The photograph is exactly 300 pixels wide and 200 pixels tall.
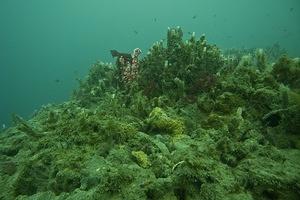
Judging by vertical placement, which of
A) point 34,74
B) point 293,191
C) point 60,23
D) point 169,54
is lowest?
point 293,191

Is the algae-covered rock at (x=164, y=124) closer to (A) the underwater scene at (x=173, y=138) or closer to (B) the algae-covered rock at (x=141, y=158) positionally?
(A) the underwater scene at (x=173, y=138)

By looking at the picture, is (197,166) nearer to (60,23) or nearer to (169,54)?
(169,54)

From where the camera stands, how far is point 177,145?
14.9ft

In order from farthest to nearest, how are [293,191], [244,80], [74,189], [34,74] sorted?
[34,74] < [244,80] < [74,189] < [293,191]

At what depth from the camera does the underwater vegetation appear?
3.63 m

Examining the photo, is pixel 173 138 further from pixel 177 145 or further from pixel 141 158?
pixel 141 158

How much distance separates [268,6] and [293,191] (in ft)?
471

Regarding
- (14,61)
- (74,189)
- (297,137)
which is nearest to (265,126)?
(297,137)

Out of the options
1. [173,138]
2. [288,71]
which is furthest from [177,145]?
[288,71]

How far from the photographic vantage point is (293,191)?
11.7ft

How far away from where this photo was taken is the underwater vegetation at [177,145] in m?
3.63

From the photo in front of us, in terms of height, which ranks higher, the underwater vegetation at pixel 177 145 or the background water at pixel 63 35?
the background water at pixel 63 35

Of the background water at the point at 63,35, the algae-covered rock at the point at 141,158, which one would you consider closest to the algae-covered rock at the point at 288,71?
the algae-covered rock at the point at 141,158

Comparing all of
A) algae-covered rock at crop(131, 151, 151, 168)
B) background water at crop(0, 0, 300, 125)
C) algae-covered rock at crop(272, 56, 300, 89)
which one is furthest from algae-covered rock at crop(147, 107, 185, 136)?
background water at crop(0, 0, 300, 125)
